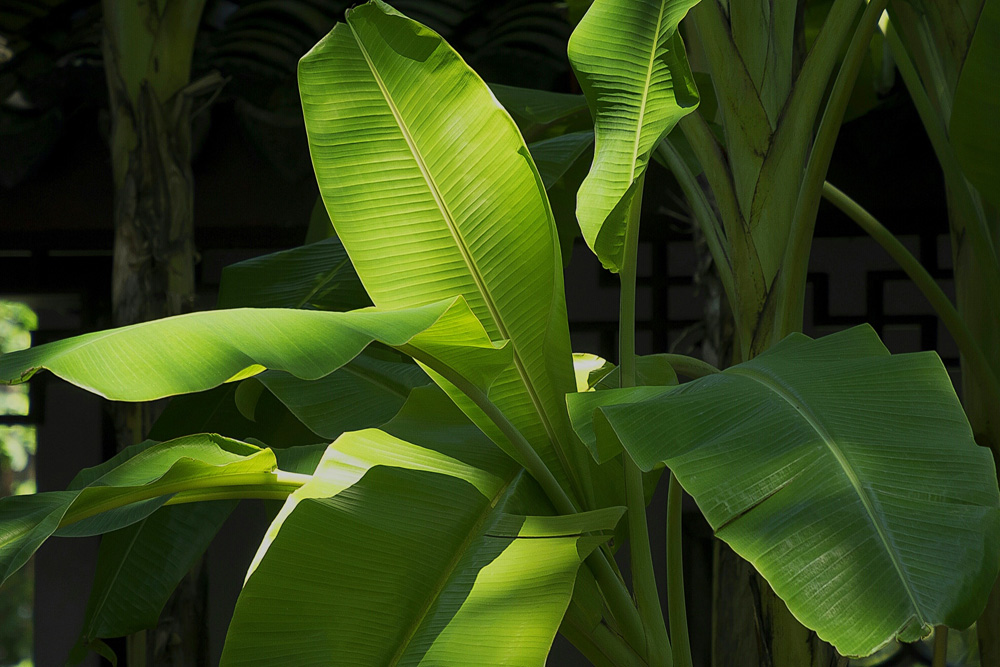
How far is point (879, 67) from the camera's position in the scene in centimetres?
178

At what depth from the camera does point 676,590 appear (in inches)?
36.2

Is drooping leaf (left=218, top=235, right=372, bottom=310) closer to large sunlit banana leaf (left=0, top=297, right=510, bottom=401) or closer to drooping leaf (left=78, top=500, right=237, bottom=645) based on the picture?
drooping leaf (left=78, top=500, right=237, bottom=645)

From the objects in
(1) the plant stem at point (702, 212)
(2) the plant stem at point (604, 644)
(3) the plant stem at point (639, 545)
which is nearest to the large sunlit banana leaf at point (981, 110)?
(1) the plant stem at point (702, 212)

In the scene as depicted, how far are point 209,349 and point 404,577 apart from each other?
252 mm

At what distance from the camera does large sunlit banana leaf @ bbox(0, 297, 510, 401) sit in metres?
0.53

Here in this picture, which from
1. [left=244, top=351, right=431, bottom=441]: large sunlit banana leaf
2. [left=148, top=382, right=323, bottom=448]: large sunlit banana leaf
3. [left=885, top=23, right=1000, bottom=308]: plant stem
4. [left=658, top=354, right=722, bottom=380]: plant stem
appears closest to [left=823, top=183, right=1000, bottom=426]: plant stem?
[left=885, top=23, right=1000, bottom=308]: plant stem

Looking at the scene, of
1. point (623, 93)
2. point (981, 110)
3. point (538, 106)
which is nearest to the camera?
point (623, 93)

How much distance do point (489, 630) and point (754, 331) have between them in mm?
552

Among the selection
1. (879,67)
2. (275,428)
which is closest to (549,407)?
(275,428)

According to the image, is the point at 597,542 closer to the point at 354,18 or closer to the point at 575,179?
the point at 354,18

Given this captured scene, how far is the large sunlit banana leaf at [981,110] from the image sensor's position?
0.90 meters

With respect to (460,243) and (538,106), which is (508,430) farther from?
(538,106)

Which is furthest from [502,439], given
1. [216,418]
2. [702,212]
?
[216,418]

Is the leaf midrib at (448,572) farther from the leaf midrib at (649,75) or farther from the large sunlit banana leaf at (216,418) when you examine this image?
the large sunlit banana leaf at (216,418)
